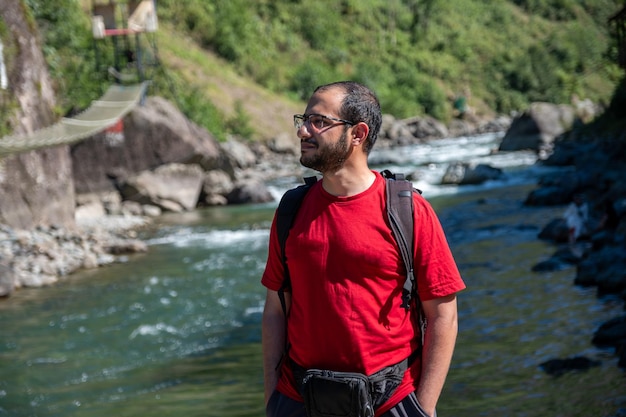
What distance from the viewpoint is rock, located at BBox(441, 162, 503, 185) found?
19.8 metres

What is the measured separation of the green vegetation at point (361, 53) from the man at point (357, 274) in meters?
18.7

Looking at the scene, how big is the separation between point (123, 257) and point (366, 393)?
35.5 feet

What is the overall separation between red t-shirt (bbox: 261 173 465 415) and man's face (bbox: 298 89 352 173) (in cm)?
11

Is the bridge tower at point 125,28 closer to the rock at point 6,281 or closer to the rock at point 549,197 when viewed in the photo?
the rock at point 549,197

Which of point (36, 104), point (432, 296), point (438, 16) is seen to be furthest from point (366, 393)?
point (438, 16)

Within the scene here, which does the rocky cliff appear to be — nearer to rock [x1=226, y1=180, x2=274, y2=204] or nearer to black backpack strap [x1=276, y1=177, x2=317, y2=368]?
rock [x1=226, y1=180, x2=274, y2=204]

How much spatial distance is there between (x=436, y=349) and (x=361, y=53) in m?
47.6

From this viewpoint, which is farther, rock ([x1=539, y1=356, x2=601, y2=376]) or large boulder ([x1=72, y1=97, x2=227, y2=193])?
large boulder ([x1=72, y1=97, x2=227, y2=193])

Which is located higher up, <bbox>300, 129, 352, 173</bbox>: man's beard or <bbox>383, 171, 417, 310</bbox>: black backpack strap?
<bbox>300, 129, 352, 173</bbox>: man's beard

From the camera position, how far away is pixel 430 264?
2455mm

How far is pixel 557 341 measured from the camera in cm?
673

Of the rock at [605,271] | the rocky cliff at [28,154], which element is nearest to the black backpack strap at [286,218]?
the rock at [605,271]

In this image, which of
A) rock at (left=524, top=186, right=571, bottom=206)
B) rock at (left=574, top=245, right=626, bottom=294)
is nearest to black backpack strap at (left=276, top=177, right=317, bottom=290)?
rock at (left=574, top=245, right=626, bottom=294)

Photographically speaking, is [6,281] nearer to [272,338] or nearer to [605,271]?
[605,271]
